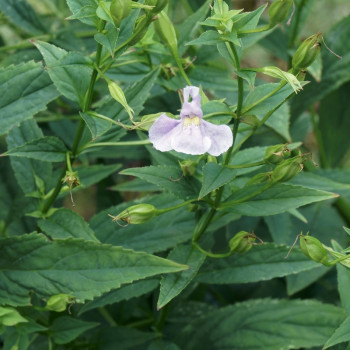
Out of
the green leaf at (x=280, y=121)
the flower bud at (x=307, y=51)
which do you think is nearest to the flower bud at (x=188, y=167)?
the flower bud at (x=307, y=51)

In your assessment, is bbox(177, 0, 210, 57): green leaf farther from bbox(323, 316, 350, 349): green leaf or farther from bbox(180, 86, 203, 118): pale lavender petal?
bbox(323, 316, 350, 349): green leaf

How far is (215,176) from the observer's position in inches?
34.9

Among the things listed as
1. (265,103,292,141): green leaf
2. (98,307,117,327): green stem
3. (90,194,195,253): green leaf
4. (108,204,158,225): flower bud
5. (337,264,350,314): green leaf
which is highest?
(108,204,158,225): flower bud

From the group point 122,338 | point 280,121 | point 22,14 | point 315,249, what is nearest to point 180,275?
point 315,249

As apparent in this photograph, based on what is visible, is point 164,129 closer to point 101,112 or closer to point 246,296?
point 101,112

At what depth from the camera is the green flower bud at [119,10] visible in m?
0.80

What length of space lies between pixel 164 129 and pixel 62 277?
1.04ft

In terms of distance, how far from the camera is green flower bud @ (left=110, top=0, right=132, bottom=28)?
80 cm

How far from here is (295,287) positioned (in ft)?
4.30

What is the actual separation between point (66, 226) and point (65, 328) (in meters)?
0.17

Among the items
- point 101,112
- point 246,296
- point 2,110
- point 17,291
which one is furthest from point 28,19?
point 246,296

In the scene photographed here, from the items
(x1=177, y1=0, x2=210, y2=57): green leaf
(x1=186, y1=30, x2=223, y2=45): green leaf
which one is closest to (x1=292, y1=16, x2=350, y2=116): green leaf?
(x1=177, y1=0, x2=210, y2=57): green leaf

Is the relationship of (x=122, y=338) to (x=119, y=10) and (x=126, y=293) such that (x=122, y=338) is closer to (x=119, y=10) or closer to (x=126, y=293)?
(x=126, y=293)

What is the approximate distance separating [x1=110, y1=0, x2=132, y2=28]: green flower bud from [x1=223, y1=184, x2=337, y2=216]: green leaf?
1.03 feet
